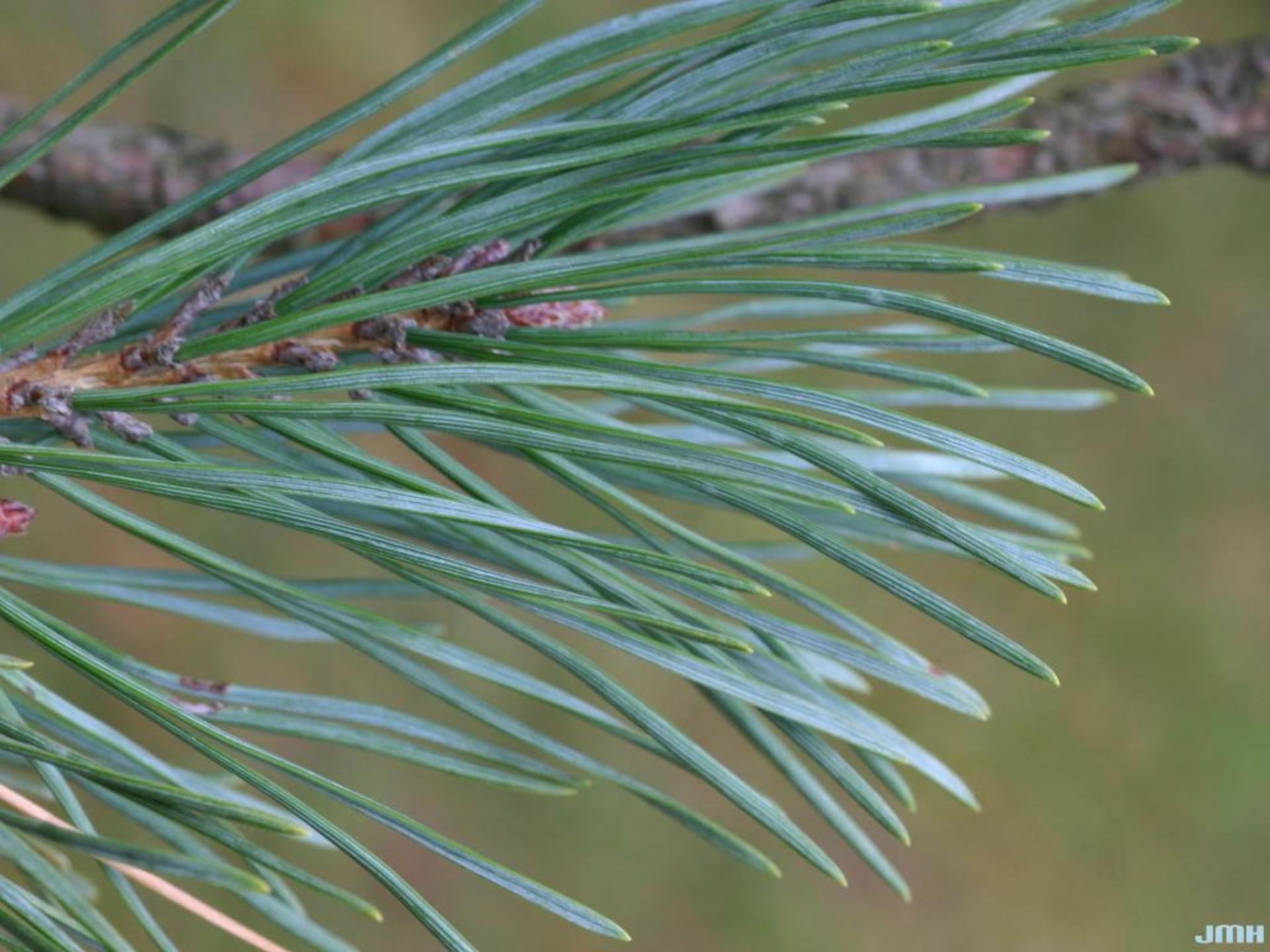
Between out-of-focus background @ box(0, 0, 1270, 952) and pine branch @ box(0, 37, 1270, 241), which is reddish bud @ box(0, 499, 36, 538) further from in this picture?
out-of-focus background @ box(0, 0, 1270, 952)

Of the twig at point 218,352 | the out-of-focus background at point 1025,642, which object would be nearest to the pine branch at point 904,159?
the twig at point 218,352

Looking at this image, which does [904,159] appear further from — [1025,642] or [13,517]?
[1025,642]

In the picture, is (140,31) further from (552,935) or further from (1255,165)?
(552,935)

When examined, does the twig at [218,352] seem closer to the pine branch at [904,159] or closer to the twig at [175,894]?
the twig at [175,894]

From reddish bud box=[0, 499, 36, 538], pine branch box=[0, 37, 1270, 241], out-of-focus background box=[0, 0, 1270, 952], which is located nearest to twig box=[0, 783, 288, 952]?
reddish bud box=[0, 499, 36, 538]

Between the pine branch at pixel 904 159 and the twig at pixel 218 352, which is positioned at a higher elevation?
the pine branch at pixel 904 159

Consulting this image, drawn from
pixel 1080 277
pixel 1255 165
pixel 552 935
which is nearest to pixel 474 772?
pixel 1080 277
